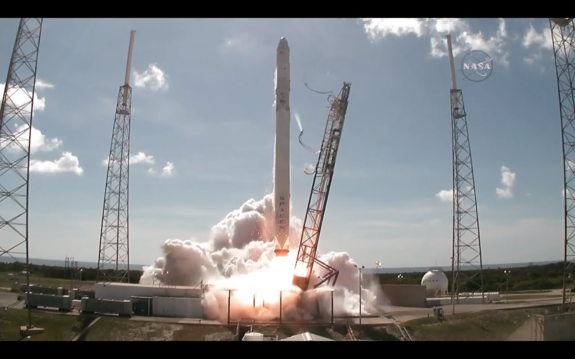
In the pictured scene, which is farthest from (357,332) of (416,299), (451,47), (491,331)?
(451,47)

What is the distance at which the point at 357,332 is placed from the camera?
3030 cm

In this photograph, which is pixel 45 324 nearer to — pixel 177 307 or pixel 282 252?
pixel 177 307

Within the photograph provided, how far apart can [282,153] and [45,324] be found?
19.7 metres

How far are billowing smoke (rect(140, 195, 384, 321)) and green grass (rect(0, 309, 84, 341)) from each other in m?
8.65

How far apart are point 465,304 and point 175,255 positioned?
1024 inches

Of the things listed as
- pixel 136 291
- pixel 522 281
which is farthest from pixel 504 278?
pixel 136 291

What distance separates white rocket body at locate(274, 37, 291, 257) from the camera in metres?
37.7

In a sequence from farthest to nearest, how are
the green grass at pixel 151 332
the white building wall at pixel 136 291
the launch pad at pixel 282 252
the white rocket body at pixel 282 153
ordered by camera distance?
the white building wall at pixel 136 291, the white rocket body at pixel 282 153, the launch pad at pixel 282 252, the green grass at pixel 151 332

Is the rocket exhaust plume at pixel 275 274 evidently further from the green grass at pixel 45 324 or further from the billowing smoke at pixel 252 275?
the green grass at pixel 45 324

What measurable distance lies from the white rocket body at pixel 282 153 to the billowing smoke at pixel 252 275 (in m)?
2.14

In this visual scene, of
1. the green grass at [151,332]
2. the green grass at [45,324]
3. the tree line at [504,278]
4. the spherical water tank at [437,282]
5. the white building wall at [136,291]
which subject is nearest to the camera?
the green grass at [45,324]

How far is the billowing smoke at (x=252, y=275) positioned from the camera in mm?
34125

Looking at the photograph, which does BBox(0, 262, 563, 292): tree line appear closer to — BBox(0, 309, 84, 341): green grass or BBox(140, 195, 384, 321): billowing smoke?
BBox(140, 195, 384, 321): billowing smoke

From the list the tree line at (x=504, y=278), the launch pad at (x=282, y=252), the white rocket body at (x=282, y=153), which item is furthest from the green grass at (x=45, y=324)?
the tree line at (x=504, y=278)
